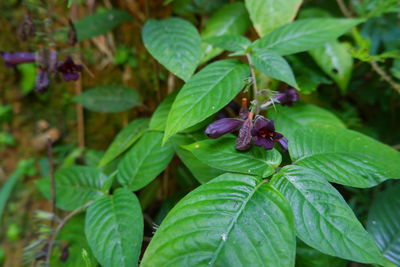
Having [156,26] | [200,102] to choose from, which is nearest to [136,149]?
[200,102]

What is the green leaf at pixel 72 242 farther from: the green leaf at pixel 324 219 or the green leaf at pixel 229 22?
the green leaf at pixel 229 22

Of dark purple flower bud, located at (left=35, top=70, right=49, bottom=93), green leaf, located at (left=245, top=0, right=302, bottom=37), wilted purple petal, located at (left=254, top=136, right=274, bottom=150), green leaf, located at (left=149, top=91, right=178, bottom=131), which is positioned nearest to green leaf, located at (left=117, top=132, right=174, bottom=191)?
green leaf, located at (left=149, top=91, right=178, bottom=131)

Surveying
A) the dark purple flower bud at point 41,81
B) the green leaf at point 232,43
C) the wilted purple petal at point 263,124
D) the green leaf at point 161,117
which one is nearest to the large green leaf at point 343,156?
the wilted purple petal at point 263,124

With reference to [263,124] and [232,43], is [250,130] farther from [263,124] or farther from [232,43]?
[232,43]

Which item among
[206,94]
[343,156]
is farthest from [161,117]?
[343,156]

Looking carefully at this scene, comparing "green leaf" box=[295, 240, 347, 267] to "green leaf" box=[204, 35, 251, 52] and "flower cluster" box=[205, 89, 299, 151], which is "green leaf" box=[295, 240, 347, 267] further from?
→ "green leaf" box=[204, 35, 251, 52]
